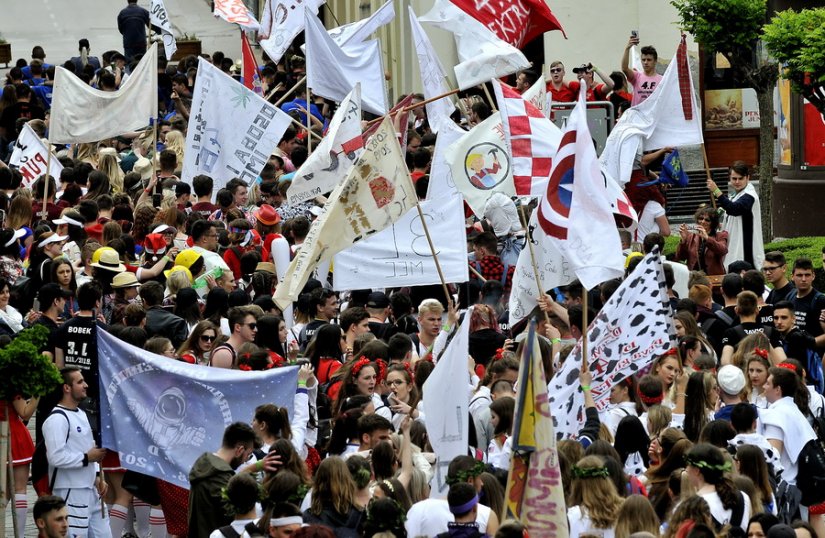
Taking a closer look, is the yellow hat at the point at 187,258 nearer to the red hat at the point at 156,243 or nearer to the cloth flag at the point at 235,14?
the red hat at the point at 156,243

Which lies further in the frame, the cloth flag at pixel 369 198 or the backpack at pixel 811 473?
the cloth flag at pixel 369 198

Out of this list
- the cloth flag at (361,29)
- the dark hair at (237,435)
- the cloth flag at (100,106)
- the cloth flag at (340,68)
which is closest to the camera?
the dark hair at (237,435)

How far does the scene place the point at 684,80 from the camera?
17922mm

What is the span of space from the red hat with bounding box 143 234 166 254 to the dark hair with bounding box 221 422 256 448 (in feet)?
17.9

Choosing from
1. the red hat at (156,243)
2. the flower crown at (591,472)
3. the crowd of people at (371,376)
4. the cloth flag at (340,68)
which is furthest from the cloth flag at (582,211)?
the cloth flag at (340,68)

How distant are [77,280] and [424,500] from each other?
640 cm

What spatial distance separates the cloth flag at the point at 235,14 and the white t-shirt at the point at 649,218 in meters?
7.50

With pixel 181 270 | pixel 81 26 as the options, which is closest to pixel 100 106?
pixel 181 270

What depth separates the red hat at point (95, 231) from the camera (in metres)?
16.3

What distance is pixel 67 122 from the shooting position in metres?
19.5

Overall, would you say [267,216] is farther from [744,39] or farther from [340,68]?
[744,39]

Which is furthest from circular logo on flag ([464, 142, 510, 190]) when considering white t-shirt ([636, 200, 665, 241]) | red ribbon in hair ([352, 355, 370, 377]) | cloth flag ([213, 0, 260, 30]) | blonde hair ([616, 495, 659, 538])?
cloth flag ([213, 0, 260, 30])

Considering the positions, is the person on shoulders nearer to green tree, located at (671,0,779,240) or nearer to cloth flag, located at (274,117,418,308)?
green tree, located at (671,0,779,240)

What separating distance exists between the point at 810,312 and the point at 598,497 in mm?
5637
